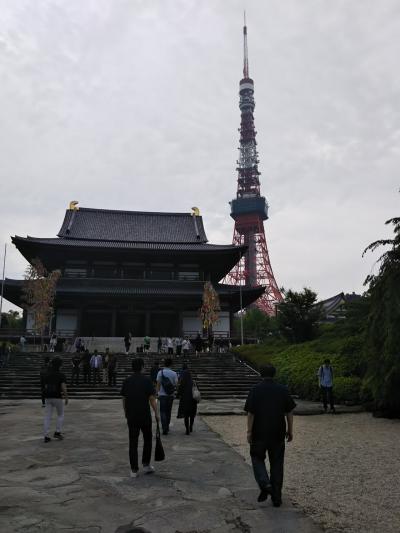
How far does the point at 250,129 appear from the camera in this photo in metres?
96.6

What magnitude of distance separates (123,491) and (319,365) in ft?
39.9

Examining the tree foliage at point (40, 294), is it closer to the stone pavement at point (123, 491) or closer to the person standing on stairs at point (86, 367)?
the person standing on stairs at point (86, 367)

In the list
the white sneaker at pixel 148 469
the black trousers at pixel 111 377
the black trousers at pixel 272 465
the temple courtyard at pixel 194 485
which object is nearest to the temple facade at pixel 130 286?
the black trousers at pixel 111 377

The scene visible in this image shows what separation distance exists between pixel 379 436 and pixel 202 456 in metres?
4.11

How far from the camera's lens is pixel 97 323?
35.2 m

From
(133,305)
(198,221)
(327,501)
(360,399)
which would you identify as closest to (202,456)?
(327,501)

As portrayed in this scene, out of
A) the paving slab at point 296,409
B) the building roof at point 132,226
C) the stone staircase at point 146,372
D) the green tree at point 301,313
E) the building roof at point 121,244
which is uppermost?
the building roof at point 132,226

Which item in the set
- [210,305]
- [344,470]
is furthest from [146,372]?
[344,470]

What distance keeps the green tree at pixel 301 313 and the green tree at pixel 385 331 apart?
1164cm

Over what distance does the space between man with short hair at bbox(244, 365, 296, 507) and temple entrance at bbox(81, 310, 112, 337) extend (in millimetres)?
30944

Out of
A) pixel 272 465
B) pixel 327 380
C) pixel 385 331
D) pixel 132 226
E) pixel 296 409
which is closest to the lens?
pixel 272 465

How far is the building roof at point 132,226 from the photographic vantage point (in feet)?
135

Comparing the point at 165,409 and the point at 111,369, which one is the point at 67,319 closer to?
the point at 111,369

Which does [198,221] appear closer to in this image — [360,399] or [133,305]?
[133,305]
